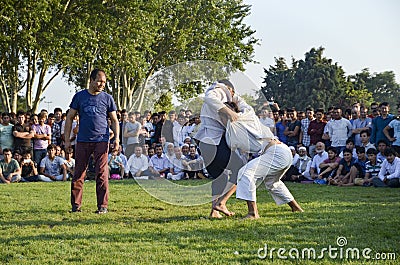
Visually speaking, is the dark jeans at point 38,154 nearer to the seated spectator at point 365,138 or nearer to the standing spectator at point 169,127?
the standing spectator at point 169,127

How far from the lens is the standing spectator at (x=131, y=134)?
9.04 metres

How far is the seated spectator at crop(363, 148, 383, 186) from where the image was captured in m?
13.8

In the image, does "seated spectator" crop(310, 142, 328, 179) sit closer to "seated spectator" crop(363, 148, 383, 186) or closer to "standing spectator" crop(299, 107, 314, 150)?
"standing spectator" crop(299, 107, 314, 150)

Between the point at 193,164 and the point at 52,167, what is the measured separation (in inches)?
335

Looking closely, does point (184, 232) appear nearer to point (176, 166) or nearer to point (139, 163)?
point (139, 163)

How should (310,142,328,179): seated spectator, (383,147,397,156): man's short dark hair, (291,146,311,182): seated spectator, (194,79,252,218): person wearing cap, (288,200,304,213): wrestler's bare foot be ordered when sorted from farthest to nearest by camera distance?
(291,146,311,182): seated spectator < (310,142,328,179): seated spectator < (383,147,397,156): man's short dark hair < (288,200,304,213): wrestler's bare foot < (194,79,252,218): person wearing cap

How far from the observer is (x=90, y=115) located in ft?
29.1

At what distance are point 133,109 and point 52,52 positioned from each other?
17724mm

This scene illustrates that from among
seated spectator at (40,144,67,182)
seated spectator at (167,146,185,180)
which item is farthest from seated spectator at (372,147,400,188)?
seated spectator at (40,144,67,182)

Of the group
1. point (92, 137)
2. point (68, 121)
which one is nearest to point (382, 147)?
point (92, 137)

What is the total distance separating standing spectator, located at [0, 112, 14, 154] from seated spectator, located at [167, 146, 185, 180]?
8.60 metres

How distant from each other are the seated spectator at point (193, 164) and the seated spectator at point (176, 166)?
0.08 m

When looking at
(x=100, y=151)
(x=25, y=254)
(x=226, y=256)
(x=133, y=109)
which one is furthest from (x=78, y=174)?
(x=226, y=256)

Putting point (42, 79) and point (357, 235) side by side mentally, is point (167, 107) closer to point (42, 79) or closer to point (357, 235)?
point (357, 235)
